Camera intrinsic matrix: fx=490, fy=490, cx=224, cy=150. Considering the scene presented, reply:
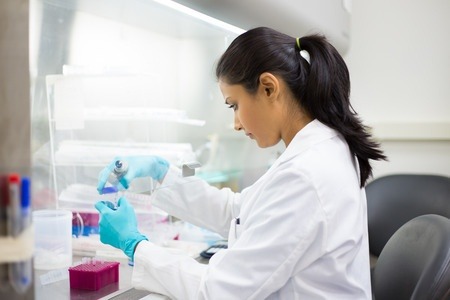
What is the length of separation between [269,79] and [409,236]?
2.16ft

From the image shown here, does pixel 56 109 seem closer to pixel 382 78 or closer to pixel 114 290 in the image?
pixel 114 290

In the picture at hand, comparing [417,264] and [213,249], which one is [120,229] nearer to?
[213,249]

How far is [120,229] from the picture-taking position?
1.18 metres

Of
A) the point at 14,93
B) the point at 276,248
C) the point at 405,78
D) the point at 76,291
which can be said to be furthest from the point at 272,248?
the point at 405,78

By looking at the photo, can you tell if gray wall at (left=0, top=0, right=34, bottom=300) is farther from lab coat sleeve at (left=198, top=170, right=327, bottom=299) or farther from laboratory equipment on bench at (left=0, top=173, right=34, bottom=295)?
lab coat sleeve at (left=198, top=170, right=327, bottom=299)

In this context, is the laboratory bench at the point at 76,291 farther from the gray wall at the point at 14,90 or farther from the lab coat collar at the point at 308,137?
the gray wall at the point at 14,90

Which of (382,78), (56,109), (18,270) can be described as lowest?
(18,270)

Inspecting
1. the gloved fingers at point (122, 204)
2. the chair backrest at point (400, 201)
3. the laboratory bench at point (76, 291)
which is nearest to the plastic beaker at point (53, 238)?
the laboratory bench at point (76, 291)

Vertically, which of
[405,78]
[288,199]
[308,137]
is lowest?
[288,199]

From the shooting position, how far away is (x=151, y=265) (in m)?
1.13

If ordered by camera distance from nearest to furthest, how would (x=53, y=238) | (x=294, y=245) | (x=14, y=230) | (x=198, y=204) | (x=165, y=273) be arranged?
1. (x=14, y=230)
2. (x=294, y=245)
3. (x=165, y=273)
4. (x=53, y=238)
5. (x=198, y=204)

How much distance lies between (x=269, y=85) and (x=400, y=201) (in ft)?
4.44

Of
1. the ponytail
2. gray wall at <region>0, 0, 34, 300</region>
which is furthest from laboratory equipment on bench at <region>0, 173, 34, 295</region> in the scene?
the ponytail

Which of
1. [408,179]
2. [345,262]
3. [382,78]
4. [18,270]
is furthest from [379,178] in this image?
[18,270]
